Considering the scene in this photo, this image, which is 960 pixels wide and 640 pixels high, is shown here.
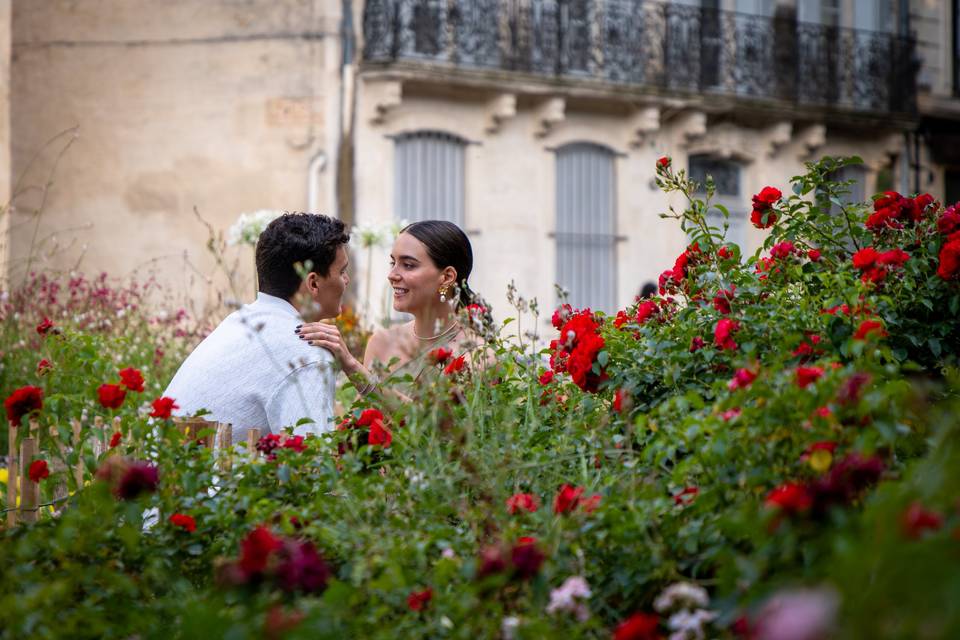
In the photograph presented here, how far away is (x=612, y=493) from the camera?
3002mm

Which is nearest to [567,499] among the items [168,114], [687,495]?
[687,495]

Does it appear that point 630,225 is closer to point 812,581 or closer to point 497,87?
point 497,87

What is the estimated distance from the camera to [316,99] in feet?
51.1

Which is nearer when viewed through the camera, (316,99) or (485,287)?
(316,99)

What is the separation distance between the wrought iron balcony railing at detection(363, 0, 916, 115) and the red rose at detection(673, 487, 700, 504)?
1310 centimetres

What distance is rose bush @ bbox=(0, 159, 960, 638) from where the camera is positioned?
6.91 ft

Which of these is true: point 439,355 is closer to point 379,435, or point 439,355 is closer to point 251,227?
point 379,435

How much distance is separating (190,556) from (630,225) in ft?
48.6

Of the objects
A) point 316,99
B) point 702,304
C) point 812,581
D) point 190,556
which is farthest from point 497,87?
point 812,581

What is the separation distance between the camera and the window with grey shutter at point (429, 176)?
16203 millimetres

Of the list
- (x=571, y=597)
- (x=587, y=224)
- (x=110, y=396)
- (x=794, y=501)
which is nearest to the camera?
(x=794, y=501)

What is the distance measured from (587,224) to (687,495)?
1453cm

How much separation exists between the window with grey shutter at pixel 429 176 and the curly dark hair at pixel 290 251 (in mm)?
11552

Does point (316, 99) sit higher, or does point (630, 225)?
point (316, 99)
